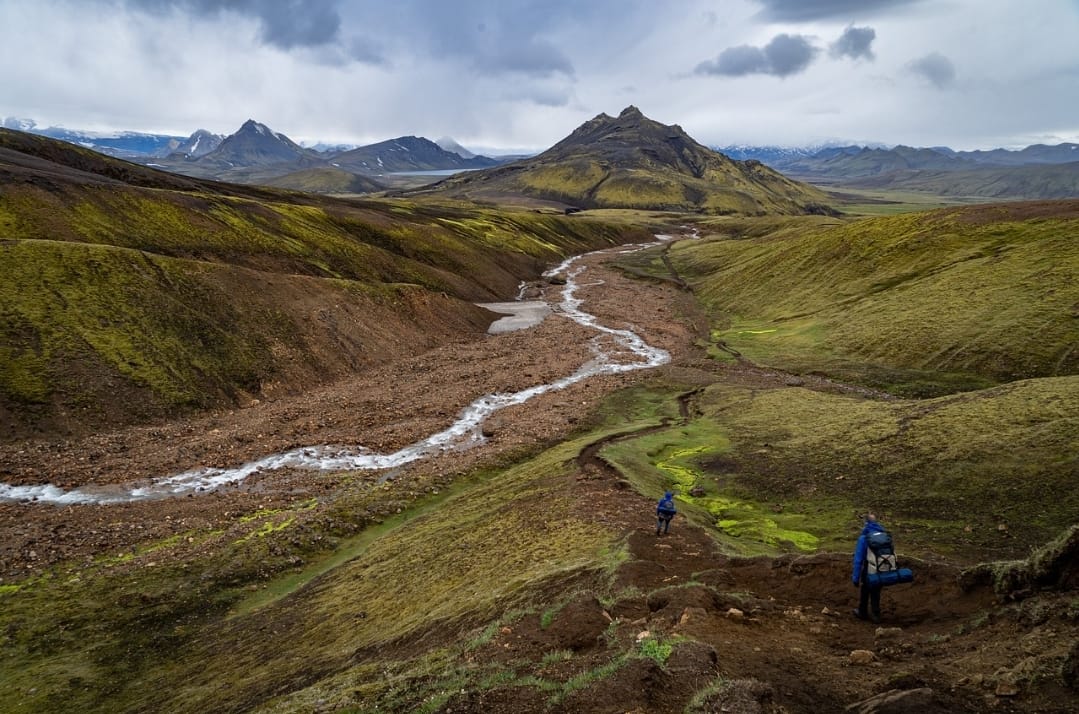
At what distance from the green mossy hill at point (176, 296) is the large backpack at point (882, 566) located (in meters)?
51.3

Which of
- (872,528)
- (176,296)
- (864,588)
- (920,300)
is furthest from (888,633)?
(920,300)

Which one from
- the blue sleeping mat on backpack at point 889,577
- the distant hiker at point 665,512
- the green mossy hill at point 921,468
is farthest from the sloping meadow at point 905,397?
the blue sleeping mat on backpack at point 889,577

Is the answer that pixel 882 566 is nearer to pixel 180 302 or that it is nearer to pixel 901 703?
pixel 901 703

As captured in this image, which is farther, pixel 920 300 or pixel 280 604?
pixel 920 300

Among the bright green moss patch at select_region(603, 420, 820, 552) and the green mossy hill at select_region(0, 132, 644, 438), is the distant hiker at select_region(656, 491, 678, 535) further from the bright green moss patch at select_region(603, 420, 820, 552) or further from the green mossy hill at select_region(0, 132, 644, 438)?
the green mossy hill at select_region(0, 132, 644, 438)

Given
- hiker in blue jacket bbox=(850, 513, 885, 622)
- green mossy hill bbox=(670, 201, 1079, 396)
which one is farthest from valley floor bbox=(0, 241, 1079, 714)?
green mossy hill bbox=(670, 201, 1079, 396)

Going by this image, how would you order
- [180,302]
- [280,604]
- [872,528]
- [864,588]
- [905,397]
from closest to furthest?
[864,588], [872,528], [280,604], [905,397], [180,302]

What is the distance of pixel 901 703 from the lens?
1061cm

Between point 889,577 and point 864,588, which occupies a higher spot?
point 889,577

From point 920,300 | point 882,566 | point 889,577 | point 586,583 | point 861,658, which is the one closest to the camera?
point 861,658

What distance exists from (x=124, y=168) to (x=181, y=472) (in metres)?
99.2

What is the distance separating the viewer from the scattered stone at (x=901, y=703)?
34.2 feet

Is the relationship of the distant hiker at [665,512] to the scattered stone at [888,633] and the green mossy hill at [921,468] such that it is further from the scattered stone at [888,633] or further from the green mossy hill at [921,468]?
the scattered stone at [888,633]

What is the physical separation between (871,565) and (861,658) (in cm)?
324
